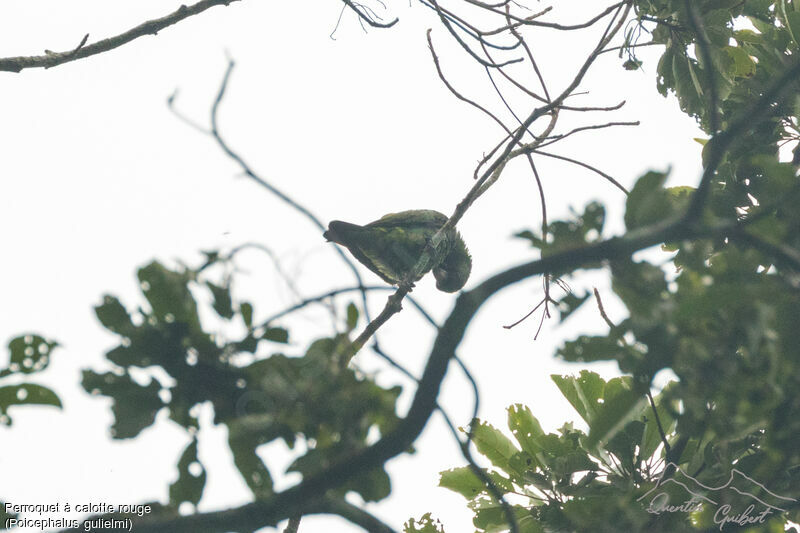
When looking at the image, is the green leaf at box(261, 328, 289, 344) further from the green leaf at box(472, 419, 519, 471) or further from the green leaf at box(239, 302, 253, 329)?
the green leaf at box(472, 419, 519, 471)

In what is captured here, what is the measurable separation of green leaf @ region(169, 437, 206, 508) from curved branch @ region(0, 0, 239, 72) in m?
2.52

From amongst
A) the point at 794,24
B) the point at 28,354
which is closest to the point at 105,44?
the point at 28,354

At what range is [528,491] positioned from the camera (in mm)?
3695

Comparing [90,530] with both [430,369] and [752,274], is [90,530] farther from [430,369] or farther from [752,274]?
[752,274]

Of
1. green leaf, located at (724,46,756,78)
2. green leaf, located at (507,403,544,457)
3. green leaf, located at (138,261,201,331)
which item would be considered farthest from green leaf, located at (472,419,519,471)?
green leaf, located at (724,46,756,78)

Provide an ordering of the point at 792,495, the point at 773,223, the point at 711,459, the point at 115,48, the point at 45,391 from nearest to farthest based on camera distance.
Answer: the point at 773,223 < the point at 45,391 < the point at 792,495 < the point at 711,459 < the point at 115,48

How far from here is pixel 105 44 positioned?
3.54 metres

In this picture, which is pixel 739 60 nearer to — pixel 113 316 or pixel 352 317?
pixel 352 317

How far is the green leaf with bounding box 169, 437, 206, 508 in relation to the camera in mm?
1690

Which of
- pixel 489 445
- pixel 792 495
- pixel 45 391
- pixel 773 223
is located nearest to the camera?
pixel 773 223

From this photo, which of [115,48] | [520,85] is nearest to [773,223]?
[520,85]

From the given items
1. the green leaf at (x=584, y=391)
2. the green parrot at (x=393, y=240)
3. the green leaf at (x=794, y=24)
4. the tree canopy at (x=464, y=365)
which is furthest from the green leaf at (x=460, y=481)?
the green leaf at (x=794, y=24)

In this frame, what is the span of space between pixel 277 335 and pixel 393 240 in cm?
503

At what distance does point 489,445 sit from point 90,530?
2.57 m
